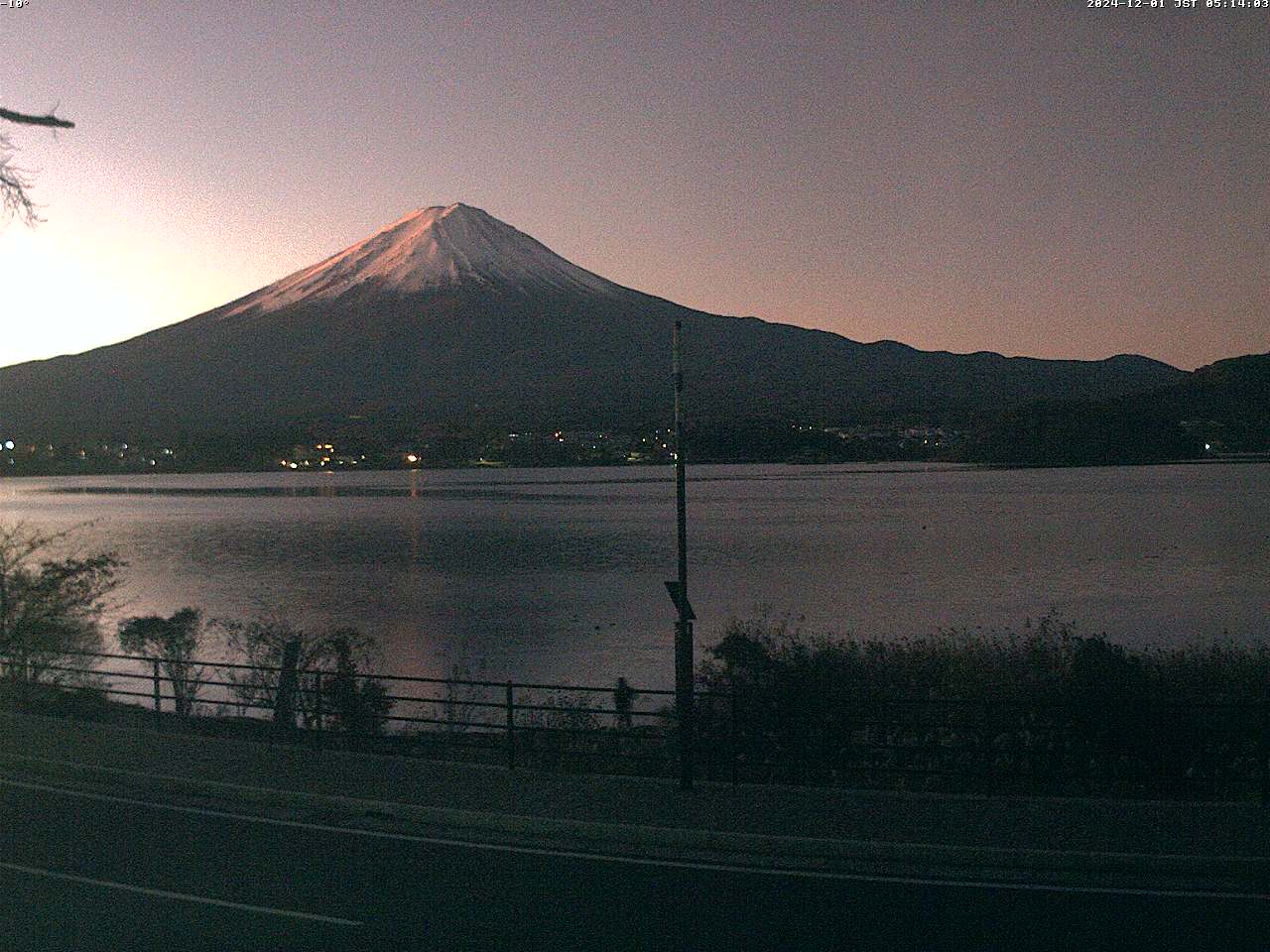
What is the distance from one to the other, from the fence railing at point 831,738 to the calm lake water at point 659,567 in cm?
1129

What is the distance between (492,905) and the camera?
27.2ft

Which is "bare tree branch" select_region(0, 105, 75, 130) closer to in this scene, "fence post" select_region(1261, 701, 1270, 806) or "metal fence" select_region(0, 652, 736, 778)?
"metal fence" select_region(0, 652, 736, 778)

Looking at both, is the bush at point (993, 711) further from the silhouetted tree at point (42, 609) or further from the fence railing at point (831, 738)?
the silhouetted tree at point (42, 609)

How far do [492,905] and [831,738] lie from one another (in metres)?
7.76

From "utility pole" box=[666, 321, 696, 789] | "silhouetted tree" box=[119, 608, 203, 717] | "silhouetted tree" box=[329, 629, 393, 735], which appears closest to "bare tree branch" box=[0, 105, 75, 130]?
"utility pole" box=[666, 321, 696, 789]

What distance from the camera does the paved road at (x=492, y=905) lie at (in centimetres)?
753

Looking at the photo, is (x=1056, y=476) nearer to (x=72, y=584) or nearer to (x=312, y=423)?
(x=312, y=423)

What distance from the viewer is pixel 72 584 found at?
1036 inches

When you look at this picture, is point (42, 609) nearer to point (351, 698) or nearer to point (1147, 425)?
point (351, 698)

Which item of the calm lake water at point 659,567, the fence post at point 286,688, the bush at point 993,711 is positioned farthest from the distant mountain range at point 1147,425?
the fence post at point 286,688

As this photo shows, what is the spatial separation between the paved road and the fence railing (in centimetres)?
266

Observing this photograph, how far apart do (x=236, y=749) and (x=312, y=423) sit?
182 m

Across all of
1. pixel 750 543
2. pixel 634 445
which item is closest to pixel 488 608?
pixel 750 543

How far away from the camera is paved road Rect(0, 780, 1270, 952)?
7531mm
